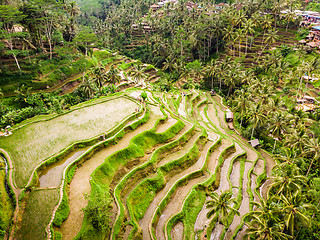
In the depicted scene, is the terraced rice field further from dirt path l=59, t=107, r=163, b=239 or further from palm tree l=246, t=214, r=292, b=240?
palm tree l=246, t=214, r=292, b=240

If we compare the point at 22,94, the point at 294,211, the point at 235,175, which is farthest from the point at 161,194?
the point at 22,94

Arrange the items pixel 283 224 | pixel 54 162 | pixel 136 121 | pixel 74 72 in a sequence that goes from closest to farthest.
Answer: pixel 283 224 → pixel 54 162 → pixel 136 121 → pixel 74 72

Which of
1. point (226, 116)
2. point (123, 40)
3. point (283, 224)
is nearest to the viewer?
point (283, 224)

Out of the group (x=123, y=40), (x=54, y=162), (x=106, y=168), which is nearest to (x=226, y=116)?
(x=106, y=168)

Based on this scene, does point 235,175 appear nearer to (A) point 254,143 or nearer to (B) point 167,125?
(A) point 254,143

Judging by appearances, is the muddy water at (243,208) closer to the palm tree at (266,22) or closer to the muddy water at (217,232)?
the muddy water at (217,232)

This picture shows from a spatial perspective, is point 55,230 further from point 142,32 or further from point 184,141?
point 142,32
